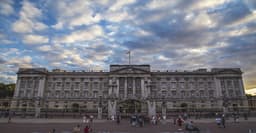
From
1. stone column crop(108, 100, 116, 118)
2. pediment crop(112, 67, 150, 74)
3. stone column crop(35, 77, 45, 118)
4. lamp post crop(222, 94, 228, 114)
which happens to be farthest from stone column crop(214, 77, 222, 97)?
stone column crop(35, 77, 45, 118)

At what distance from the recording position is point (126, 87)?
7962cm

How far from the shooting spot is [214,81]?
81500 mm

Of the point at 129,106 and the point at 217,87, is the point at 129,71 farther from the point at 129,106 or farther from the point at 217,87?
the point at 217,87

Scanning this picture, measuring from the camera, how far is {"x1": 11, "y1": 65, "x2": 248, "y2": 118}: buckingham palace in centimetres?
7812

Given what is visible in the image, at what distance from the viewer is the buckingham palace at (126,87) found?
78.1 metres

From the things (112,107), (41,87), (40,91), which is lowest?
(112,107)

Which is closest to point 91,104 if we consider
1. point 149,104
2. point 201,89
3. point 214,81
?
point 149,104

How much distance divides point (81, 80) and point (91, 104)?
40.1 feet

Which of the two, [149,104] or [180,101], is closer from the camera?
[149,104]

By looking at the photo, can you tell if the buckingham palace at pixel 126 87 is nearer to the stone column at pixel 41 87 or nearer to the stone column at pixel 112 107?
the stone column at pixel 41 87

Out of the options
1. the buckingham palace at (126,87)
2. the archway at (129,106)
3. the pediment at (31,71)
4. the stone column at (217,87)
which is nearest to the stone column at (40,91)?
the buckingham palace at (126,87)

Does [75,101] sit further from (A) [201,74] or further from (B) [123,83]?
(A) [201,74]

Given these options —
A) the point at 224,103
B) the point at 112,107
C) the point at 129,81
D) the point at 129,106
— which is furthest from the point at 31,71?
the point at 224,103

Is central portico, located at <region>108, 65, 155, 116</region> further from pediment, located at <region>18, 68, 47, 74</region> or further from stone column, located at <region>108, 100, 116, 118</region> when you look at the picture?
pediment, located at <region>18, 68, 47, 74</region>
